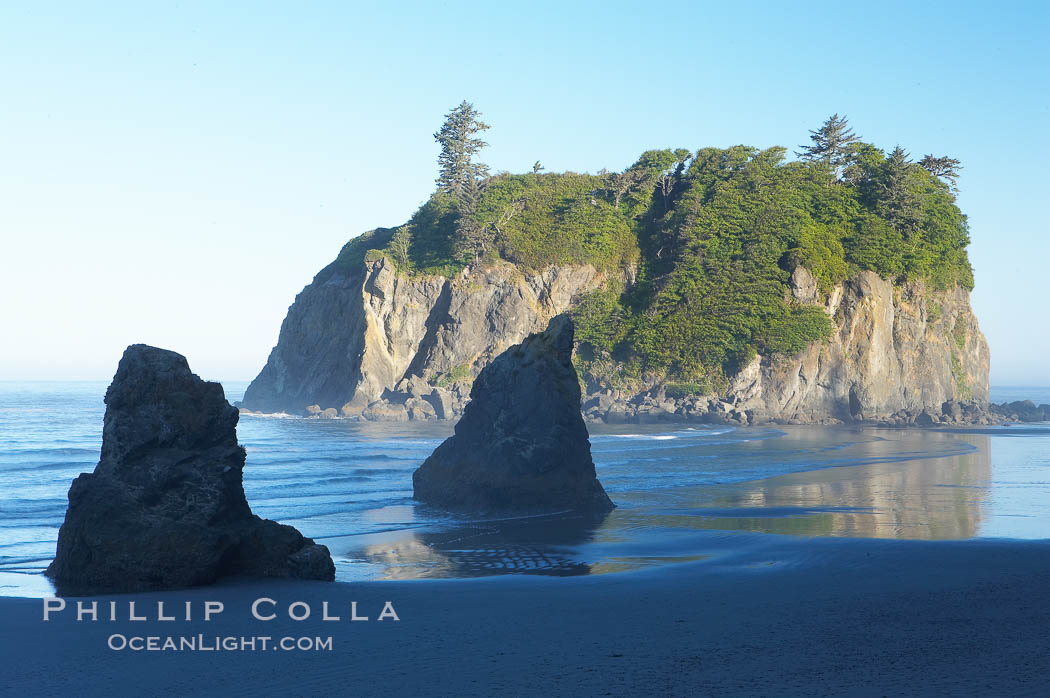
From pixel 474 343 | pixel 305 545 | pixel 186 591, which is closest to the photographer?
pixel 186 591

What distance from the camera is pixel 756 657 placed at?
22.2 ft

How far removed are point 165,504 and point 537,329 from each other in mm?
58203

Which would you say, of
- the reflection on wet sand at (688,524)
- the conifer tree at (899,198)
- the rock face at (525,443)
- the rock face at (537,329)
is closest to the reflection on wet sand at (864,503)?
the reflection on wet sand at (688,524)

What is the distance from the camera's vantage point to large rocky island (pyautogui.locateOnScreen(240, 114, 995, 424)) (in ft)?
197

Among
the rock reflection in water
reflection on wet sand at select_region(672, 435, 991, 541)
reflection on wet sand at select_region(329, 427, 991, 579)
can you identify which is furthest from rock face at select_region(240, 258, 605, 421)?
A: the rock reflection in water

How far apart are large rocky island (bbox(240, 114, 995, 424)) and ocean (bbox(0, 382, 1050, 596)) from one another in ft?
63.0

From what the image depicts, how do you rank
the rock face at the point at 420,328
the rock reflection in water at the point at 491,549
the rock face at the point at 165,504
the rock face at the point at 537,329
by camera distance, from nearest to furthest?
the rock face at the point at 165,504, the rock reflection in water at the point at 491,549, the rock face at the point at 537,329, the rock face at the point at 420,328

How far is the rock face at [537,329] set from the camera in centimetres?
5931

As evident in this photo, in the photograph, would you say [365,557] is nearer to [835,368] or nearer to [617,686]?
[617,686]

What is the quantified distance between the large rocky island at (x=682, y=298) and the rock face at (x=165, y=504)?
1855 inches

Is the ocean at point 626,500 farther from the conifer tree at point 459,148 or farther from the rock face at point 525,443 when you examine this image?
the conifer tree at point 459,148

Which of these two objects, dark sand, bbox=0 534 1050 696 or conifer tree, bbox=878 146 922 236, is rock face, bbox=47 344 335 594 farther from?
conifer tree, bbox=878 146 922 236

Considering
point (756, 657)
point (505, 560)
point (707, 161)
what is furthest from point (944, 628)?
point (707, 161)

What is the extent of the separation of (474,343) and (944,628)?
60540 millimetres
